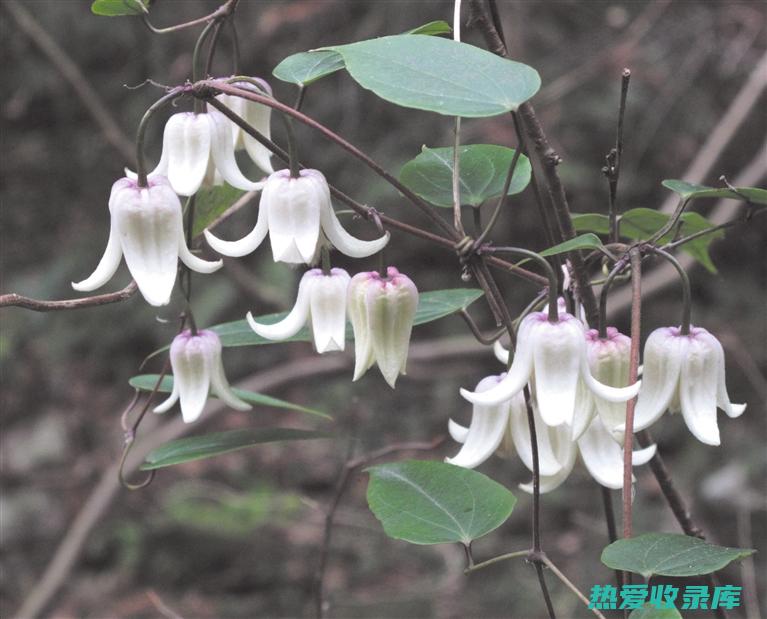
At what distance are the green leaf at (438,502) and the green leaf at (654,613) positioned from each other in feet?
0.49

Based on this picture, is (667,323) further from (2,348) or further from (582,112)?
(2,348)

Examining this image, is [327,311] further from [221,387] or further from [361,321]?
[221,387]

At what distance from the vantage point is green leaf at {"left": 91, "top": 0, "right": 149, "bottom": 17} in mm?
861

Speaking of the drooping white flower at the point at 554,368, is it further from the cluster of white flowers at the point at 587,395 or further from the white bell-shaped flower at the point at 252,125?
the white bell-shaped flower at the point at 252,125

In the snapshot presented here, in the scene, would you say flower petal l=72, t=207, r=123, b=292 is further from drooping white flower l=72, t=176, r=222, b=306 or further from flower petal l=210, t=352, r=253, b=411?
flower petal l=210, t=352, r=253, b=411

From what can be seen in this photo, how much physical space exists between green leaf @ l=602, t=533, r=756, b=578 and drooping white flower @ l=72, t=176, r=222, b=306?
388mm

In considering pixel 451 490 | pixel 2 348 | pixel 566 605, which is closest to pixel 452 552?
pixel 566 605

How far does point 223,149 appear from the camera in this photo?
0.82m

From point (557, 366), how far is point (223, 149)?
0.36m

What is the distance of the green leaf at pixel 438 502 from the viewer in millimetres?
762

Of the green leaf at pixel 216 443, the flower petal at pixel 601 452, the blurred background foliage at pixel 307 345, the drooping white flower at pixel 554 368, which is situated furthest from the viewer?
the blurred background foliage at pixel 307 345

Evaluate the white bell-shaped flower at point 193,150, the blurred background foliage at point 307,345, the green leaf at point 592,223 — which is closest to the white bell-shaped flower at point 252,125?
the white bell-shaped flower at point 193,150

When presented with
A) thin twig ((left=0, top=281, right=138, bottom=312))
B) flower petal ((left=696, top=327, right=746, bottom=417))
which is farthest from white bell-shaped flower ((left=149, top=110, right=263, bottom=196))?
flower petal ((left=696, top=327, right=746, bottom=417))

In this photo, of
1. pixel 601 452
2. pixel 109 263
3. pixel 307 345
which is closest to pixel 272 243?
pixel 109 263
